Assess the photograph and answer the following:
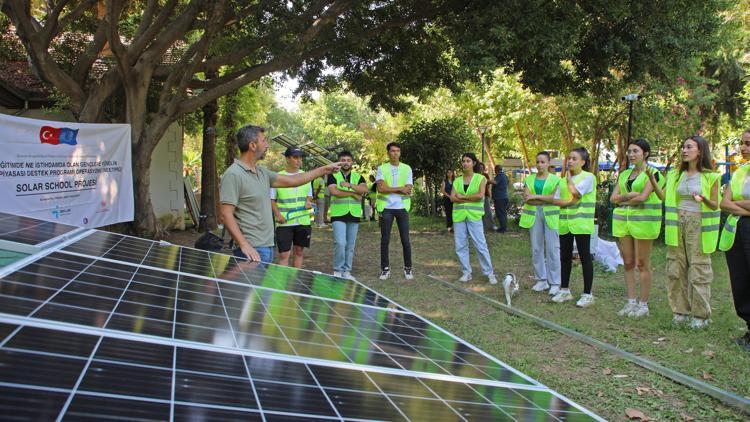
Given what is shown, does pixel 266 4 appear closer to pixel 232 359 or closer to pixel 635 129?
pixel 232 359

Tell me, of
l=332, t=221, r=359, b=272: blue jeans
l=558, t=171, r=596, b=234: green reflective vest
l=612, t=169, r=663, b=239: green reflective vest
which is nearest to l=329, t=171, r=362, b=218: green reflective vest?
l=332, t=221, r=359, b=272: blue jeans

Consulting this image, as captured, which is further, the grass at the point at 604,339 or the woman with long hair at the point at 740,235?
the woman with long hair at the point at 740,235

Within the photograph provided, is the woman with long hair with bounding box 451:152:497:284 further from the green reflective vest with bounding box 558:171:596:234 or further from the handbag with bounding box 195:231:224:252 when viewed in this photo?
the handbag with bounding box 195:231:224:252

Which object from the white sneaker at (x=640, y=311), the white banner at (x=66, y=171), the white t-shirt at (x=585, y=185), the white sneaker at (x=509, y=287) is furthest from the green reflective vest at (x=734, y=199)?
the white banner at (x=66, y=171)

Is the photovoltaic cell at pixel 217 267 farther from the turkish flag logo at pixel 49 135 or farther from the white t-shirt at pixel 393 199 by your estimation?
the turkish flag logo at pixel 49 135

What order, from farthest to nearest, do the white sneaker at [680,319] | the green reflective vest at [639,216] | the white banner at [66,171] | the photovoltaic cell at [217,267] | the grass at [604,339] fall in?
the white banner at [66,171], the green reflective vest at [639,216], the white sneaker at [680,319], the grass at [604,339], the photovoltaic cell at [217,267]

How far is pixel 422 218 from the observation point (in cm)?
2092

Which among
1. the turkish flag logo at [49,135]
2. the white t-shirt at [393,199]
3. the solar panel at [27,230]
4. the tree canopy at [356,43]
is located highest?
the tree canopy at [356,43]

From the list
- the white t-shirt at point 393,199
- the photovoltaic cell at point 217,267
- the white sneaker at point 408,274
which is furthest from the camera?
the white sneaker at point 408,274

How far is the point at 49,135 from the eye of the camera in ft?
28.7

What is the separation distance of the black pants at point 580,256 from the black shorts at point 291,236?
11.5 ft

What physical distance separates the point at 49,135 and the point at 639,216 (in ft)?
28.6

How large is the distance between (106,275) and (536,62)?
973 cm

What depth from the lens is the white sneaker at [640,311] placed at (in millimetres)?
6523
